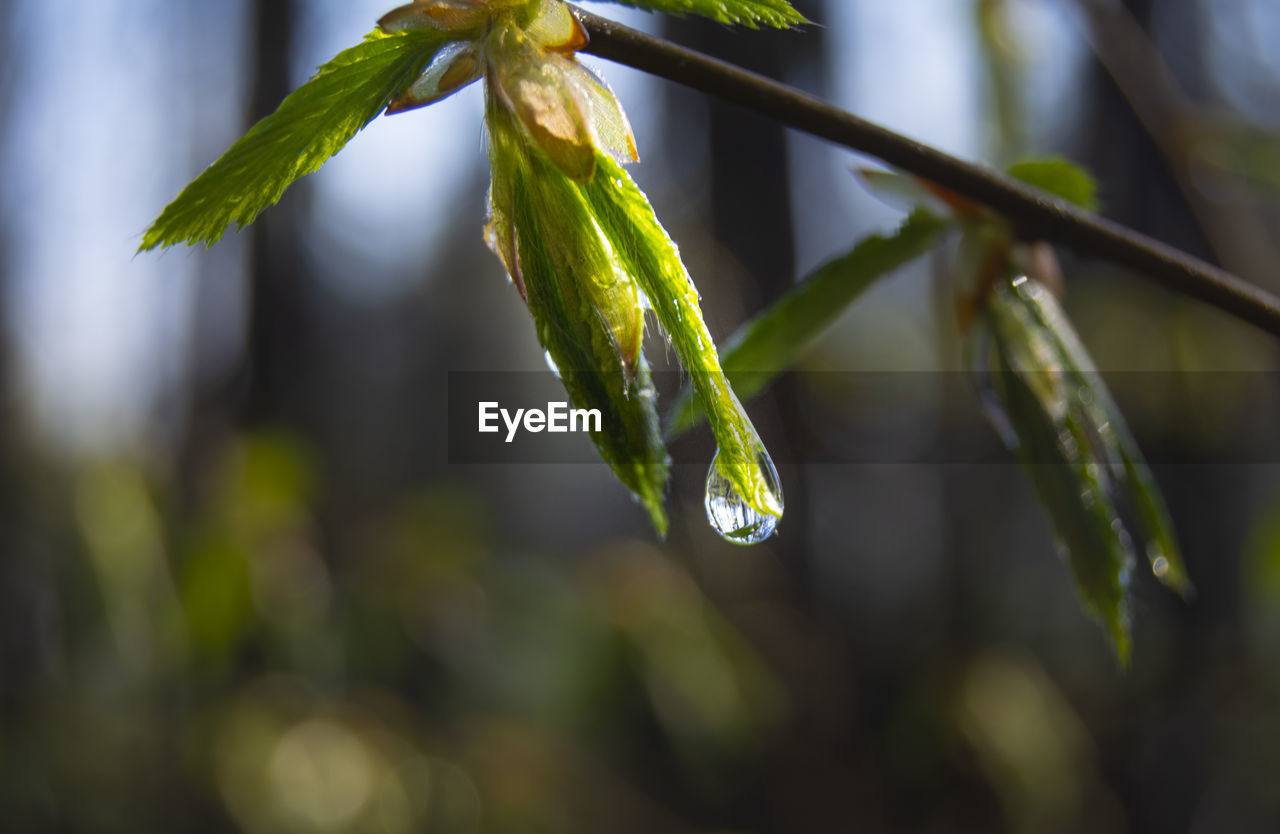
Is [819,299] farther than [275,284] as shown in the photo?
No

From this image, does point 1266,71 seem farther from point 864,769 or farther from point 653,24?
point 864,769

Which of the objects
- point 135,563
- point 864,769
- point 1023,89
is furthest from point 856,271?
point 864,769

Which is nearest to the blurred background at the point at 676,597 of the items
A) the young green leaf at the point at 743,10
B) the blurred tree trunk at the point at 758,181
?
the blurred tree trunk at the point at 758,181

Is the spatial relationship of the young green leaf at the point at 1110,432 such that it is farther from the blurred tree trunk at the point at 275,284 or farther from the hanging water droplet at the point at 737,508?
the blurred tree trunk at the point at 275,284

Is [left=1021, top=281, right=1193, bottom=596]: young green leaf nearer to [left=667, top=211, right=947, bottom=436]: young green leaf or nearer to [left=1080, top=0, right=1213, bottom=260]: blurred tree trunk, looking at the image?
[left=667, top=211, right=947, bottom=436]: young green leaf

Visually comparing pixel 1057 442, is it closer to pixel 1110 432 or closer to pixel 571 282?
pixel 1110 432

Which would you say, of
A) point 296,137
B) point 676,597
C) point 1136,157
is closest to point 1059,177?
point 296,137
